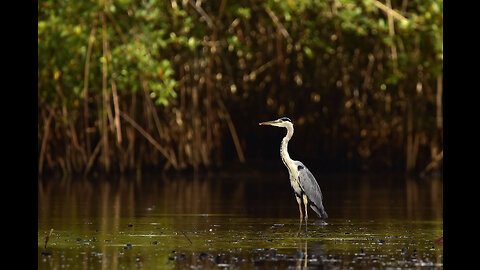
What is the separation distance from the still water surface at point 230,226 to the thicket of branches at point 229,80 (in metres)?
1.38

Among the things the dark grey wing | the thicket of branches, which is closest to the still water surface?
the dark grey wing

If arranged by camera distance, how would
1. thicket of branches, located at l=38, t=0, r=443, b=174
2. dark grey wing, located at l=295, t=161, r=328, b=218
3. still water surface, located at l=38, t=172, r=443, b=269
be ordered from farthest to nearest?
thicket of branches, located at l=38, t=0, r=443, b=174 < dark grey wing, located at l=295, t=161, r=328, b=218 < still water surface, located at l=38, t=172, r=443, b=269

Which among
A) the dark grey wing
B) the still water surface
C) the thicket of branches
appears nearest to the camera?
the still water surface

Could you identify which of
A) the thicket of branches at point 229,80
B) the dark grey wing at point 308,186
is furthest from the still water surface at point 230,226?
the thicket of branches at point 229,80

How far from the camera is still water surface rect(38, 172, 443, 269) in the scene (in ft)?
31.6

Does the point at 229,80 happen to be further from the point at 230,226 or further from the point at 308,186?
the point at 308,186

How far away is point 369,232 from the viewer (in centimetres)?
1182

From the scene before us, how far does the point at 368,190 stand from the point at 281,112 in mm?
5813

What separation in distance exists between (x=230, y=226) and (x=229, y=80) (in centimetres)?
1107

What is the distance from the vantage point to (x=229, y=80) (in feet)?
76.9

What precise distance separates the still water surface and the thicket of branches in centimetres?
138

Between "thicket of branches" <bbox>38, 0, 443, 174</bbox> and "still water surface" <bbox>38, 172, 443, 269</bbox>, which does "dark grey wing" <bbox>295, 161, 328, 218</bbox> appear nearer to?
"still water surface" <bbox>38, 172, 443, 269</bbox>

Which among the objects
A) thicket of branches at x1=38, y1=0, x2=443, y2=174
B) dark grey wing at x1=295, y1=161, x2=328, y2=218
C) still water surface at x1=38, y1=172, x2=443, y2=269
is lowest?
still water surface at x1=38, y1=172, x2=443, y2=269

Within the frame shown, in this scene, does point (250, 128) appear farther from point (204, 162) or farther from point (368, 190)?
point (368, 190)
